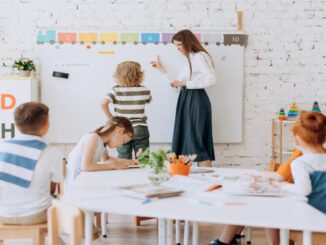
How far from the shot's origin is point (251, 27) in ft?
15.9

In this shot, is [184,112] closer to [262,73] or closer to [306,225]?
[262,73]

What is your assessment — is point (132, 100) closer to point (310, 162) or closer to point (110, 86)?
point (110, 86)

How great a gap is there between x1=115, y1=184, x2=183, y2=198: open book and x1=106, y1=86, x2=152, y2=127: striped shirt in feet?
6.25

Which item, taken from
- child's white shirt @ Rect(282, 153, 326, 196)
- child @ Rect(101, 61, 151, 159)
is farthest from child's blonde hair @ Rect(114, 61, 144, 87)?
child's white shirt @ Rect(282, 153, 326, 196)

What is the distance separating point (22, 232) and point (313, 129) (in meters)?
1.50

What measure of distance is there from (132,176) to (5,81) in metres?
2.32

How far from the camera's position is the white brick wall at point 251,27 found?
481 centimetres

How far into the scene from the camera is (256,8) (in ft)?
15.9

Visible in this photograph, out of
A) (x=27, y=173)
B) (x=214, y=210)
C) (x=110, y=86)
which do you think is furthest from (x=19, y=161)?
(x=110, y=86)

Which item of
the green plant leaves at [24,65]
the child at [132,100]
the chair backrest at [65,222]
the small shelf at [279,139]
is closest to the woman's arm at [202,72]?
the child at [132,100]

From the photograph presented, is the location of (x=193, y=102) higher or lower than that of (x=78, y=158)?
higher

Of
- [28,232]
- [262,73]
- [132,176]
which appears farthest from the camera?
[262,73]

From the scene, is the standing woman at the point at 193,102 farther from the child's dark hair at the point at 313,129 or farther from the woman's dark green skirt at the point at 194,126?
the child's dark hair at the point at 313,129

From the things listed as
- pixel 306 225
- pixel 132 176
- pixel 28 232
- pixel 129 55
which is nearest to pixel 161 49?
pixel 129 55
